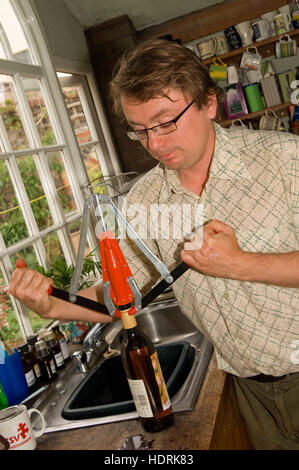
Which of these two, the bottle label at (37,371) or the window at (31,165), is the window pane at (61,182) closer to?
the window at (31,165)

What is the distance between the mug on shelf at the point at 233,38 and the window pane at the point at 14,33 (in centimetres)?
155

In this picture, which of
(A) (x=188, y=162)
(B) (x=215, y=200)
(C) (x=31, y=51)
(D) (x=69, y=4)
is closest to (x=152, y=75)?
(A) (x=188, y=162)

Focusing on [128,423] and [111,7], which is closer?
[128,423]

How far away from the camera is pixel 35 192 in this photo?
2.31m

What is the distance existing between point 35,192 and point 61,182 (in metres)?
0.35

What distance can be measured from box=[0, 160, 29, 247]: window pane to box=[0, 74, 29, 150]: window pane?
21 centimetres

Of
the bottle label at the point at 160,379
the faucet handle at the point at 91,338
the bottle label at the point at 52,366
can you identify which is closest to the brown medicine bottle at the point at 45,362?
the bottle label at the point at 52,366

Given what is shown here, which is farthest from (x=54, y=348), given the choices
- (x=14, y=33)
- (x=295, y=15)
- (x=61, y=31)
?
(x=295, y=15)

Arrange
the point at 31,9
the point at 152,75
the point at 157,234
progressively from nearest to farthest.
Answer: the point at 152,75 → the point at 157,234 → the point at 31,9

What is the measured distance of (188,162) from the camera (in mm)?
1128

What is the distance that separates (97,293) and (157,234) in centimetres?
23

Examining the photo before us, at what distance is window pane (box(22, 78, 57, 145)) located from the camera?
2.44m


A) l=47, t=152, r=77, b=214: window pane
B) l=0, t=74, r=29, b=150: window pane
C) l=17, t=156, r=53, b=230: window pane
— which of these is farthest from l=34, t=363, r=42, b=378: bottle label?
l=47, t=152, r=77, b=214: window pane
